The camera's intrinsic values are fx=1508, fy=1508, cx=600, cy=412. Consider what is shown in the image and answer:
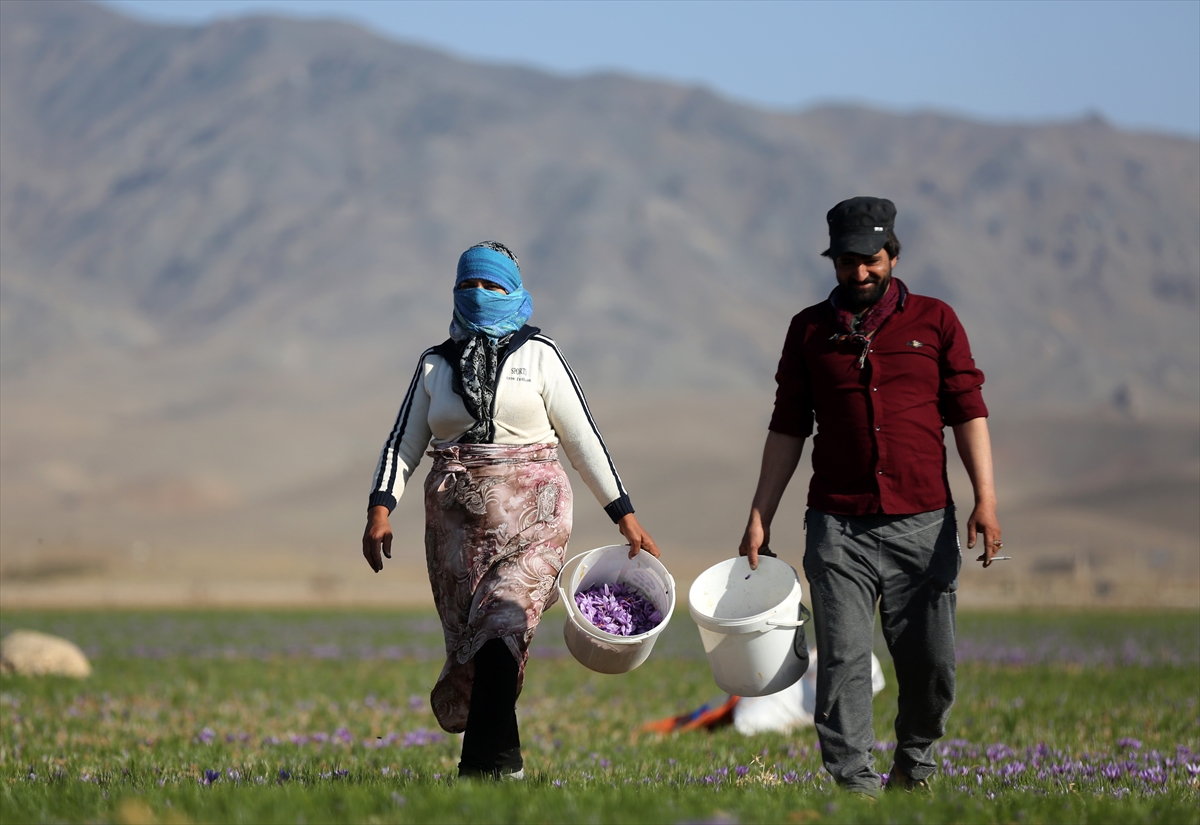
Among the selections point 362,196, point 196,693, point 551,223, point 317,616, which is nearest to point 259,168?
point 362,196

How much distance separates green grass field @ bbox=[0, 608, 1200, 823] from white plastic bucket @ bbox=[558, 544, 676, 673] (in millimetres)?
492

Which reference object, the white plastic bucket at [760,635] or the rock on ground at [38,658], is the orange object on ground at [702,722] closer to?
the white plastic bucket at [760,635]

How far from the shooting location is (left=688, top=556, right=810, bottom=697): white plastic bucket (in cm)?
597

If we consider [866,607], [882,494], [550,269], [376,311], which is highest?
[550,269]

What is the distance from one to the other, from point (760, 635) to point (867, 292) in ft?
4.67

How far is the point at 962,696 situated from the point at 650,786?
665cm

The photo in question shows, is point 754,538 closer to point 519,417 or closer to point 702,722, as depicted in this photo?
point 519,417

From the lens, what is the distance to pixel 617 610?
618cm

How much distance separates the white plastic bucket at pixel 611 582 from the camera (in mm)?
5953

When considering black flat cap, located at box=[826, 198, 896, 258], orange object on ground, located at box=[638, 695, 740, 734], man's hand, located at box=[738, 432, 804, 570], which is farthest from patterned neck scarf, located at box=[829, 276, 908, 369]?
orange object on ground, located at box=[638, 695, 740, 734]

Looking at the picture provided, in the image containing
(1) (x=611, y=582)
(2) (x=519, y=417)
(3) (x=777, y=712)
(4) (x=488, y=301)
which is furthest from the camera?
(3) (x=777, y=712)

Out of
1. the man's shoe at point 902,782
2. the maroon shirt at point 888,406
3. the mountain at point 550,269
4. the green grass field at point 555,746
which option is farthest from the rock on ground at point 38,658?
the mountain at point 550,269

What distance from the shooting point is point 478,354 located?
6.20m

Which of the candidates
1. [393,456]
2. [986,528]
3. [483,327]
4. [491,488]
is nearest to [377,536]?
[393,456]
